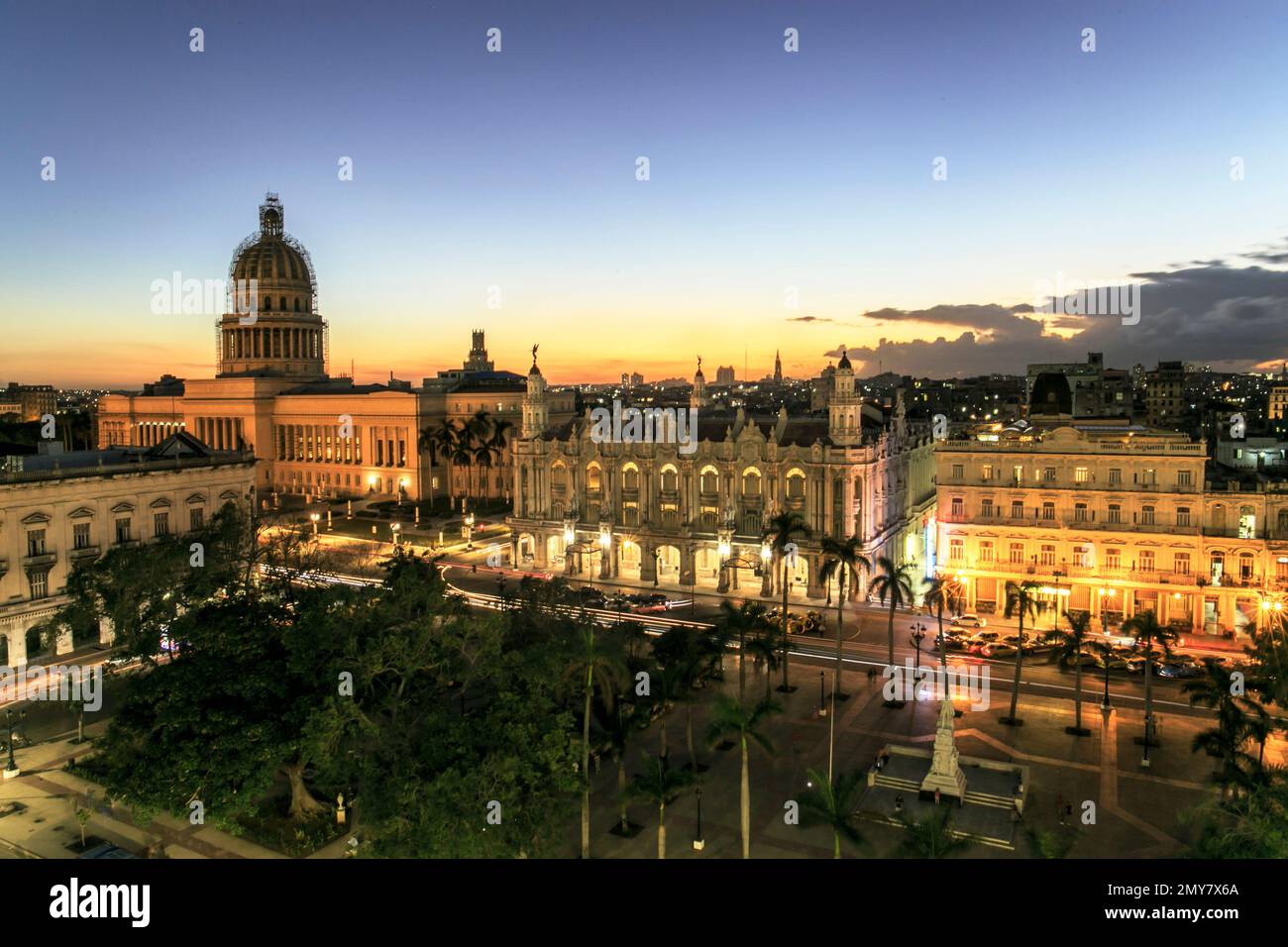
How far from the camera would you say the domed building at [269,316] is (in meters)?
148

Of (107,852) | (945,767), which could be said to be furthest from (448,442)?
(945,767)

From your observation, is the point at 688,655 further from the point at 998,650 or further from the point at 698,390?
the point at 698,390

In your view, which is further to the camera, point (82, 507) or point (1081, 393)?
point (1081, 393)

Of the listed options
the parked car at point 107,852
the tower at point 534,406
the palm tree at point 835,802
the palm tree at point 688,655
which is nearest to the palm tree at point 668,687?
the palm tree at point 688,655

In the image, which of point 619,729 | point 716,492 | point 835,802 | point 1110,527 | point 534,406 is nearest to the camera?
point 835,802

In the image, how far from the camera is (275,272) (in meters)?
148

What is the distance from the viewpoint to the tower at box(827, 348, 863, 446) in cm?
7281

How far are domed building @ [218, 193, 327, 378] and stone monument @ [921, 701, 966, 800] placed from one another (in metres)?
131

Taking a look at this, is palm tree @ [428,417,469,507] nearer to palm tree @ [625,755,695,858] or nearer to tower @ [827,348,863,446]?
tower @ [827,348,863,446]

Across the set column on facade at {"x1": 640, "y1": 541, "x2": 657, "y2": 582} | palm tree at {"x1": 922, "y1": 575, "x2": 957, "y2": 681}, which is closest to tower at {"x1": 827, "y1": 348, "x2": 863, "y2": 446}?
palm tree at {"x1": 922, "y1": 575, "x2": 957, "y2": 681}

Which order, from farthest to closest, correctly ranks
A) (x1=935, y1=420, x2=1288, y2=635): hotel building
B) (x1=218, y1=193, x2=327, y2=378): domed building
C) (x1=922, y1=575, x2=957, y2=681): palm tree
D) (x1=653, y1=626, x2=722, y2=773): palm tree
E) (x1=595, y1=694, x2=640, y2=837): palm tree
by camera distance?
1. (x1=218, y1=193, x2=327, y2=378): domed building
2. (x1=935, y1=420, x2=1288, y2=635): hotel building
3. (x1=922, y1=575, x2=957, y2=681): palm tree
4. (x1=653, y1=626, x2=722, y2=773): palm tree
5. (x1=595, y1=694, x2=640, y2=837): palm tree

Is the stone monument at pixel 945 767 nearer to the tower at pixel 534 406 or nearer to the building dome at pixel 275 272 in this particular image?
the tower at pixel 534 406

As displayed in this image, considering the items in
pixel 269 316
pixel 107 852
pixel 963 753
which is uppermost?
pixel 269 316

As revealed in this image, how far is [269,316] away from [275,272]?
724 cm
